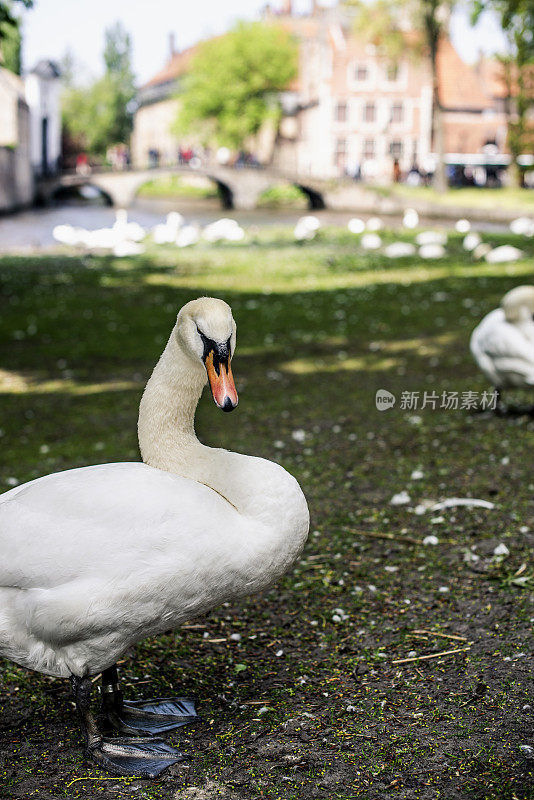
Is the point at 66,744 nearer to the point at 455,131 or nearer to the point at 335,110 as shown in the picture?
the point at 335,110

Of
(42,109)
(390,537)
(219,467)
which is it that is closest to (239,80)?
(42,109)

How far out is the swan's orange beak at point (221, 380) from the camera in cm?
309

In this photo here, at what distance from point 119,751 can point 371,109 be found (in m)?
73.3

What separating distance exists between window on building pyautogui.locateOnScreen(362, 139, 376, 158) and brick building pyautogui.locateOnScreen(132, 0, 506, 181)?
0.27ft

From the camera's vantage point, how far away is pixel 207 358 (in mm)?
3236

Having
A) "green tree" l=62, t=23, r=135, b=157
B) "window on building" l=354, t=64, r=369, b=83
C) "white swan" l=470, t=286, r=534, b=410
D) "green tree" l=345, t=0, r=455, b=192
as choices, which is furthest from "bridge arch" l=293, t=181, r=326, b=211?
"white swan" l=470, t=286, r=534, b=410

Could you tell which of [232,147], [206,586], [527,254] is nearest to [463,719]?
[206,586]

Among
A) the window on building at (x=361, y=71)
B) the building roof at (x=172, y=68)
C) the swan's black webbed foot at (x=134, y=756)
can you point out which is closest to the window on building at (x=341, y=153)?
the window on building at (x=361, y=71)

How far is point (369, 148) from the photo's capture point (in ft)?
240

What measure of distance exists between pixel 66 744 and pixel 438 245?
842 inches

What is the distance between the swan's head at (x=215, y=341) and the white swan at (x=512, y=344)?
15.0 feet

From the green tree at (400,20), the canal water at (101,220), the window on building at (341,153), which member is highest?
the green tree at (400,20)

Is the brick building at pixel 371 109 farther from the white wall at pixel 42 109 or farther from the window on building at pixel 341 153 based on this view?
the white wall at pixel 42 109

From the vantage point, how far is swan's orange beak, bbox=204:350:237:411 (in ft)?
10.2
